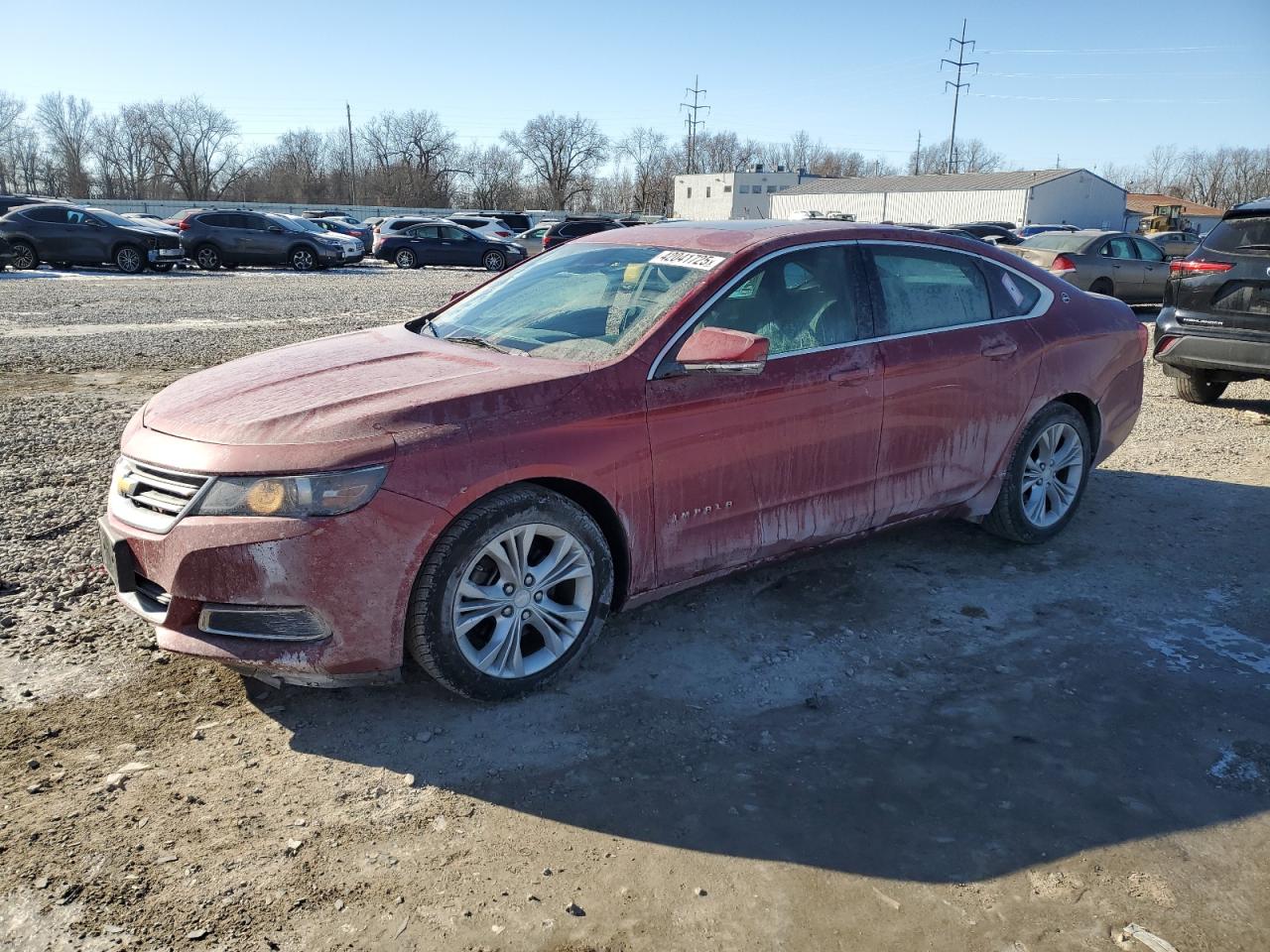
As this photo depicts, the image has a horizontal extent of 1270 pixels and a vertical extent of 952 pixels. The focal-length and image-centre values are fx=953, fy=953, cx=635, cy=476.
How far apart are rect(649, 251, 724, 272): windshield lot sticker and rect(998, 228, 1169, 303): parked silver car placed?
1258 centimetres

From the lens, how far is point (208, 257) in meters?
25.6

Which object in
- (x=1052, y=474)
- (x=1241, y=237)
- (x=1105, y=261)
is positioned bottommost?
(x=1052, y=474)

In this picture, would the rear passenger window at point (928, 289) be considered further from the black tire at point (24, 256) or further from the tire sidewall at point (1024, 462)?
the black tire at point (24, 256)

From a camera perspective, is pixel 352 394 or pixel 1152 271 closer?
pixel 352 394

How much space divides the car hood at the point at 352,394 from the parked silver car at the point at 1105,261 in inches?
531

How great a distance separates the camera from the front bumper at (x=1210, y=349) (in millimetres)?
7625

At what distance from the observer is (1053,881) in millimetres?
2619

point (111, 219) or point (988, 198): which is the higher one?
point (988, 198)

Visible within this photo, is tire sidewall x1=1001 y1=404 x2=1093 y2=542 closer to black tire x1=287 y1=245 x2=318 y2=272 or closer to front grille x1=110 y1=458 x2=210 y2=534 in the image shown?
front grille x1=110 y1=458 x2=210 y2=534

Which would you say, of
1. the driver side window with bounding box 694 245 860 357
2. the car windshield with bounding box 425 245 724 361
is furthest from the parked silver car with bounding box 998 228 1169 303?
the car windshield with bounding box 425 245 724 361

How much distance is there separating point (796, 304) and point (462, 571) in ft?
6.23

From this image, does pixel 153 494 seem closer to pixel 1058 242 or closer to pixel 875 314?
pixel 875 314

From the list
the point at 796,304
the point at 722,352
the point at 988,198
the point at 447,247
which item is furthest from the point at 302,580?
the point at 988,198

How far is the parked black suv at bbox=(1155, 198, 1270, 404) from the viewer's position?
759cm
